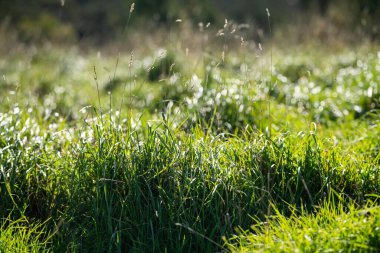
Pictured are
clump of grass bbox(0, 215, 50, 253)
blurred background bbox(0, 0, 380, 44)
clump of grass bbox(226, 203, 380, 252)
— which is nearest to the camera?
clump of grass bbox(226, 203, 380, 252)

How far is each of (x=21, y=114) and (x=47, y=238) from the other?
1.67 m

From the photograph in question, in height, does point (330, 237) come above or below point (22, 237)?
above

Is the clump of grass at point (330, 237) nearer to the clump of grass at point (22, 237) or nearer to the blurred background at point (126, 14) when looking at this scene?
the clump of grass at point (22, 237)

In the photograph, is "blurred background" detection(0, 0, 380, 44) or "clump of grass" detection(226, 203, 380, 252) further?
"blurred background" detection(0, 0, 380, 44)

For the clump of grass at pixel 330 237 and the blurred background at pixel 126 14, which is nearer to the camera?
the clump of grass at pixel 330 237

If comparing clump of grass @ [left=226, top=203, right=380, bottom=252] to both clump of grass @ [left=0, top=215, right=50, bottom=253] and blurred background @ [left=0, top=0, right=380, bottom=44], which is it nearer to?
clump of grass @ [left=0, top=215, right=50, bottom=253]

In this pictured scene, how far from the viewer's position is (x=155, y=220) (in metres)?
2.92

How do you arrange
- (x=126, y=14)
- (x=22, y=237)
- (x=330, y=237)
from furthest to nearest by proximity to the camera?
1. (x=126, y=14)
2. (x=22, y=237)
3. (x=330, y=237)

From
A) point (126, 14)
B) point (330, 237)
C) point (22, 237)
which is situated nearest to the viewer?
point (330, 237)

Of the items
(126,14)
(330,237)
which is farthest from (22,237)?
(126,14)

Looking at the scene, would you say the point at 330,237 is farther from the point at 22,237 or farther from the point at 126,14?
the point at 126,14

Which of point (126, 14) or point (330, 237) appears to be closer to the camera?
point (330, 237)

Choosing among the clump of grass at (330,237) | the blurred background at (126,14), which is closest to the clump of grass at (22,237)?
the clump of grass at (330,237)

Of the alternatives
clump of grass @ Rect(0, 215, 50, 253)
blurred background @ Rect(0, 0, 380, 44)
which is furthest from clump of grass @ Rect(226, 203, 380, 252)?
blurred background @ Rect(0, 0, 380, 44)
